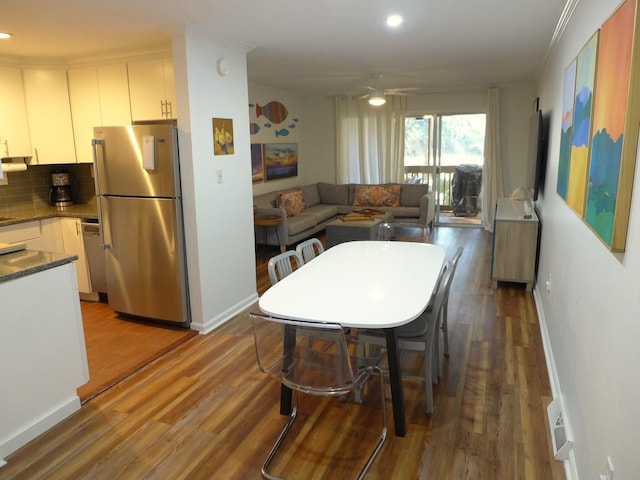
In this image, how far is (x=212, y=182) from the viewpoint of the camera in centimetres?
362

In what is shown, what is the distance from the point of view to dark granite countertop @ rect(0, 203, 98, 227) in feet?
12.8

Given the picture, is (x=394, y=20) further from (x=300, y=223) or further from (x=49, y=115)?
(x=300, y=223)

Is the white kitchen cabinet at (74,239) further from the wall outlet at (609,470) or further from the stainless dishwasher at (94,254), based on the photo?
the wall outlet at (609,470)

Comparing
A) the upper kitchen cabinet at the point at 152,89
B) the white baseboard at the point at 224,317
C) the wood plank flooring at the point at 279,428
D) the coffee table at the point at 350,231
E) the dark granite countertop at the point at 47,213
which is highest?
the upper kitchen cabinet at the point at 152,89

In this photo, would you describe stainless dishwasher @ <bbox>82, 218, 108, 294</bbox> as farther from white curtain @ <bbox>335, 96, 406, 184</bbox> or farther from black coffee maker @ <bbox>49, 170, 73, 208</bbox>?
white curtain @ <bbox>335, 96, 406, 184</bbox>

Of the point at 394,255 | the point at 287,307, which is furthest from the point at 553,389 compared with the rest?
the point at 287,307

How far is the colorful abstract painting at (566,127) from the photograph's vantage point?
266 centimetres

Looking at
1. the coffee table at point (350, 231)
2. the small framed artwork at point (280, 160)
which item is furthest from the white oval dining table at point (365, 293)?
the small framed artwork at point (280, 160)

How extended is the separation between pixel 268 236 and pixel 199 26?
3.33 metres

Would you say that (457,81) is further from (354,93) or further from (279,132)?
(279,132)

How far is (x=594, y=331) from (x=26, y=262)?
2710mm

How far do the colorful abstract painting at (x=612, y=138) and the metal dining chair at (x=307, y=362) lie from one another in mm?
1066

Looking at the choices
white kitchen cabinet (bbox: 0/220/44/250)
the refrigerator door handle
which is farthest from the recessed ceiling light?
white kitchen cabinet (bbox: 0/220/44/250)

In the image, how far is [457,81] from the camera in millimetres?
6641
